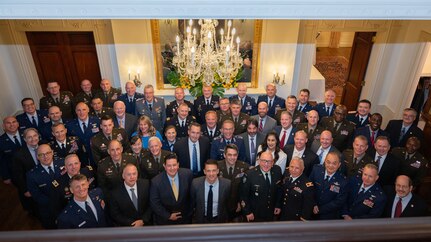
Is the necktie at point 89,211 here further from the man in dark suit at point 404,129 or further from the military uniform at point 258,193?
the man in dark suit at point 404,129

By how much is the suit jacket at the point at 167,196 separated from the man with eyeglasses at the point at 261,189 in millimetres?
741

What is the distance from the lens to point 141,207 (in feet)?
13.6

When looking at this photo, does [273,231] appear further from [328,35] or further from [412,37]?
[328,35]

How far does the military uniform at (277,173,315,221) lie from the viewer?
4.12 meters

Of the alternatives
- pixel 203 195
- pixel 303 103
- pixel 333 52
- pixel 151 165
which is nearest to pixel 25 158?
pixel 151 165

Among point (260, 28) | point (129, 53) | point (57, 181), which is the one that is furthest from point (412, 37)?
point (57, 181)

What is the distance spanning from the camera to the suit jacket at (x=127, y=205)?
398cm

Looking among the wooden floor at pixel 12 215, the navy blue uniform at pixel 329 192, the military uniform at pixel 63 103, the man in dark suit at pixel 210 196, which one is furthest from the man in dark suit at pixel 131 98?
the navy blue uniform at pixel 329 192

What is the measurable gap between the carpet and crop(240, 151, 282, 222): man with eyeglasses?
23.8 ft

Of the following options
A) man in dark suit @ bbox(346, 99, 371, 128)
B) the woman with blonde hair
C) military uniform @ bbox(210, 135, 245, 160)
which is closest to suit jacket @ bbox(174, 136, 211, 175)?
military uniform @ bbox(210, 135, 245, 160)

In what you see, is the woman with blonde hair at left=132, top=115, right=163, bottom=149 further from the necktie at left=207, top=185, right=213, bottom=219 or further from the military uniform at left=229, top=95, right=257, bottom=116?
the military uniform at left=229, top=95, right=257, bottom=116

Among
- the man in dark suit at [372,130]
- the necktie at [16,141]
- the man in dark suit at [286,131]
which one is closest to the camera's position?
the necktie at [16,141]

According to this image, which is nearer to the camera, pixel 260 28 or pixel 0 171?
pixel 0 171

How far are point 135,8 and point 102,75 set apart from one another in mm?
6021
